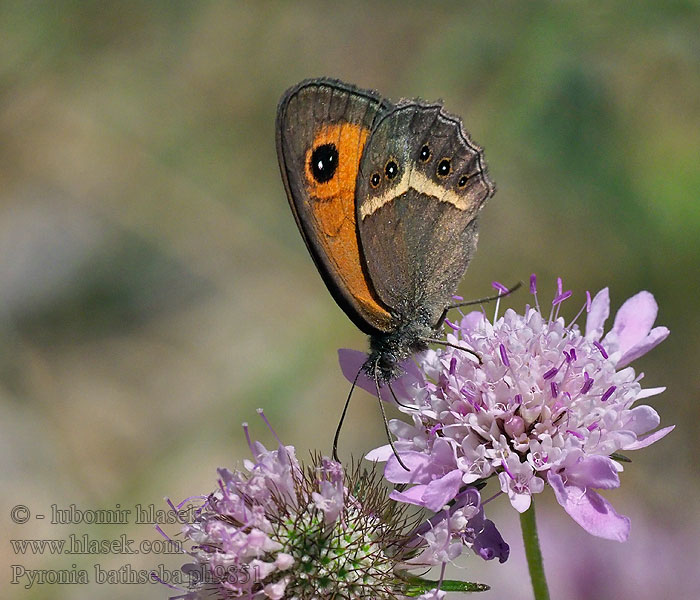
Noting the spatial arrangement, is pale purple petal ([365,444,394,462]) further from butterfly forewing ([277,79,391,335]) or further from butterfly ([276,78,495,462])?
butterfly forewing ([277,79,391,335])

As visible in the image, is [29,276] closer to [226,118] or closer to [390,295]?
[226,118]

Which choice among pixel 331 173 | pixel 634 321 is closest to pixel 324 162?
pixel 331 173

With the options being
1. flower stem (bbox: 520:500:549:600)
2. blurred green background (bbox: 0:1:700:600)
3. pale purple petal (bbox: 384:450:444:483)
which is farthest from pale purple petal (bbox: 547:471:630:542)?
blurred green background (bbox: 0:1:700:600)

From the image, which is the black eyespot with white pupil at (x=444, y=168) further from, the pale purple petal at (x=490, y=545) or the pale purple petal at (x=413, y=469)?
the pale purple petal at (x=490, y=545)

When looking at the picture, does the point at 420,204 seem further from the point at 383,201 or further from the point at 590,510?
the point at 590,510

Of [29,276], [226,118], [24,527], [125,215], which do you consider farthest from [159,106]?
[24,527]
